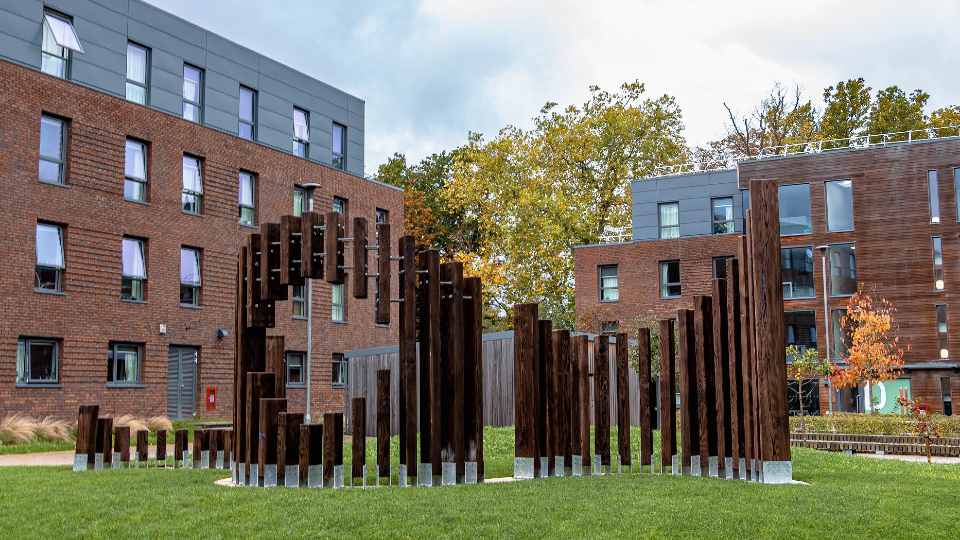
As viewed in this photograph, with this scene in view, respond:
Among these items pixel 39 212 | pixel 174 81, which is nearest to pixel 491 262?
pixel 174 81

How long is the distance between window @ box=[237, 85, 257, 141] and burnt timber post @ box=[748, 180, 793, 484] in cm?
2735

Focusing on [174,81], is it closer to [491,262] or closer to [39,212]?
[39,212]

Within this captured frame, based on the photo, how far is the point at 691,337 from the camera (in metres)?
13.0

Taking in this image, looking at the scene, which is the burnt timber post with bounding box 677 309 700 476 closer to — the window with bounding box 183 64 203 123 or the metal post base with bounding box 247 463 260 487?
the metal post base with bounding box 247 463 260 487

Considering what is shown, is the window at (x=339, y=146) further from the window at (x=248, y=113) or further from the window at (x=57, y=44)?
the window at (x=57, y=44)

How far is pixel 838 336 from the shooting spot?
39.8 metres

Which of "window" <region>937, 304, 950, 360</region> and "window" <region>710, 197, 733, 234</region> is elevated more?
"window" <region>710, 197, 733, 234</region>

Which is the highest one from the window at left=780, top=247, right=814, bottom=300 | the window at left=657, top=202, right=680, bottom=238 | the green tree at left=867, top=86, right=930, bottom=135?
the green tree at left=867, top=86, right=930, bottom=135

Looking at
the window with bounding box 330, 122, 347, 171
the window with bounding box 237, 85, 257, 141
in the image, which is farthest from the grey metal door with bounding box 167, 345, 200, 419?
the window with bounding box 330, 122, 347, 171

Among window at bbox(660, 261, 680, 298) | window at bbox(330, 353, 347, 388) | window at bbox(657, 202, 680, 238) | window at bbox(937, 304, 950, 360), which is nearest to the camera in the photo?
window at bbox(937, 304, 950, 360)


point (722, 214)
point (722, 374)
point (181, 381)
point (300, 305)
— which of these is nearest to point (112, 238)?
point (181, 381)

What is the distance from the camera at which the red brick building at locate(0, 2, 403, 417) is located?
88.4 feet

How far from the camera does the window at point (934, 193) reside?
127ft

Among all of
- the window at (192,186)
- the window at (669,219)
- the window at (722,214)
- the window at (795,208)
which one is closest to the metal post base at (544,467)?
the window at (192,186)
